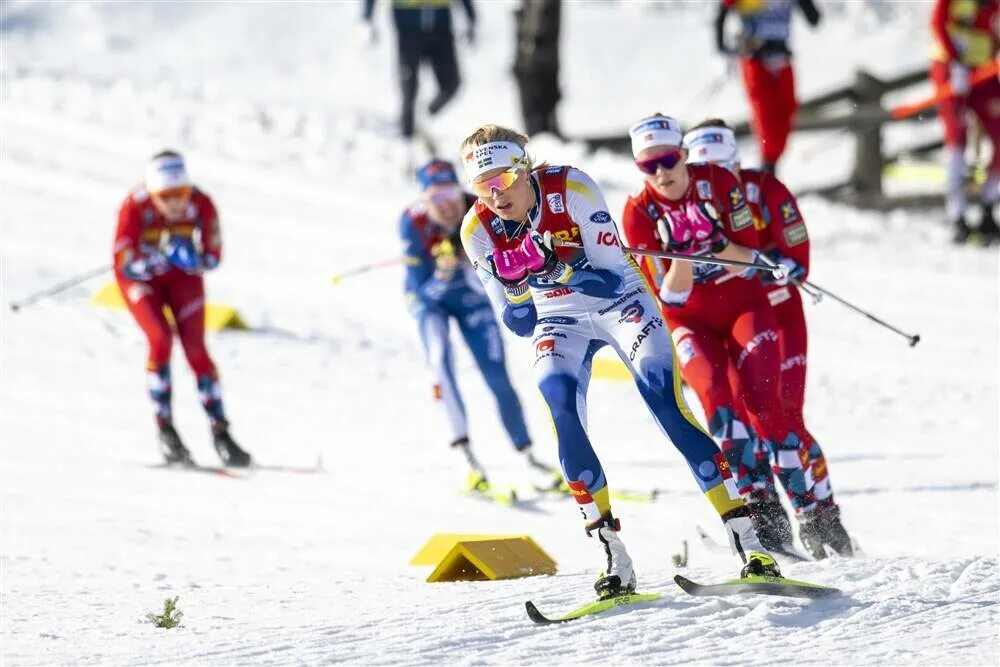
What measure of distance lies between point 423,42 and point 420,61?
12.6 inches

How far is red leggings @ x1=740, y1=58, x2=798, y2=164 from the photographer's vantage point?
16.1 m

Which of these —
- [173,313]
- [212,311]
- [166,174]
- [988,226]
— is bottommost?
[173,313]

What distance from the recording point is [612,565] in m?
6.53

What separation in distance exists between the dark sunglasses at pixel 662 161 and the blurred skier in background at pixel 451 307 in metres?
2.89

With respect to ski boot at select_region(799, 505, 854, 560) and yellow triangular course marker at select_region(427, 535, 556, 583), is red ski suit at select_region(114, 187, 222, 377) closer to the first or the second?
yellow triangular course marker at select_region(427, 535, 556, 583)

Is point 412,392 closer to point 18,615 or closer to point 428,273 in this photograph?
point 428,273

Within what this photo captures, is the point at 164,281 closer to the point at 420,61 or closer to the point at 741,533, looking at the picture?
the point at 741,533

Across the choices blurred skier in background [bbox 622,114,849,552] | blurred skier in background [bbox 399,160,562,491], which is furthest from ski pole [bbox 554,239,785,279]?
blurred skier in background [bbox 399,160,562,491]

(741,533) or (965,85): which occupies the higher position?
(965,85)

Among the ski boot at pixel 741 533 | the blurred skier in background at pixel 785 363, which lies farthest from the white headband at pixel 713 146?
the ski boot at pixel 741 533

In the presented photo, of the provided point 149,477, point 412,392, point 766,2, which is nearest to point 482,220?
point 149,477

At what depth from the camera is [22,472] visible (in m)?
9.98

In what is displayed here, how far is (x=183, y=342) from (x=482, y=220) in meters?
4.76

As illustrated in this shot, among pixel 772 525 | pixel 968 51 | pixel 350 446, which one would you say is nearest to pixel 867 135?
pixel 968 51
